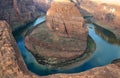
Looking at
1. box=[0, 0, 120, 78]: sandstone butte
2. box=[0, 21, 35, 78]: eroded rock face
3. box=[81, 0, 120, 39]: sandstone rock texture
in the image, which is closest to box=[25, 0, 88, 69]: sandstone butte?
box=[81, 0, 120, 39]: sandstone rock texture

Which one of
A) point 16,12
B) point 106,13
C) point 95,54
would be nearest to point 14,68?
point 95,54

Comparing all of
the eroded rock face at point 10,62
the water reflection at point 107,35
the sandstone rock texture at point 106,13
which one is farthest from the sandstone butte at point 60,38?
the eroded rock face at point 10,62

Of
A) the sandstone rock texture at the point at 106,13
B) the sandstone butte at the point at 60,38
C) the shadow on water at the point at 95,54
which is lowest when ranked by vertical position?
the sandstone rock texture at the point at 106,13

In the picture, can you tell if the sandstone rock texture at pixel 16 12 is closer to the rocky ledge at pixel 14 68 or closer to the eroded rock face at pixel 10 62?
the rocky ledge at pixel 14 68

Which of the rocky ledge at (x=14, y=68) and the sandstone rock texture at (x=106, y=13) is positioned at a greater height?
the rocky ledge at (x=14, y=68)

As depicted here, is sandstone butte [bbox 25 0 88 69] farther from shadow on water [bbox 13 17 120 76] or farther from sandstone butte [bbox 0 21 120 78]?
sandstone butte [bbox 0 21 120 78]

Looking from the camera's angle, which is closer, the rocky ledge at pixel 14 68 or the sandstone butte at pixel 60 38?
the rocky ledge at pixel 14 68
